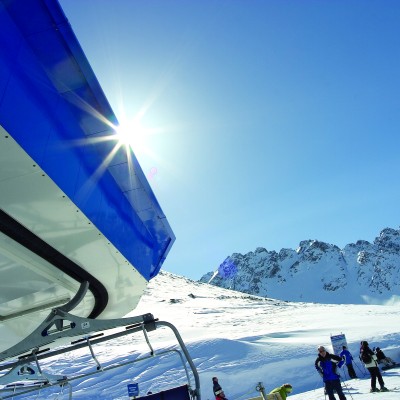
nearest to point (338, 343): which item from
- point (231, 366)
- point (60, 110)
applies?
point (231, 366)

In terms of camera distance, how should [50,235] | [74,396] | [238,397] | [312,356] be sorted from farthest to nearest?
[312,356]
[74,396]
[238,397]
[50,235]

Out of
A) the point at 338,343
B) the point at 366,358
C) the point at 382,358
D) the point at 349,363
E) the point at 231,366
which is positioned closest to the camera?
the point at 366,358

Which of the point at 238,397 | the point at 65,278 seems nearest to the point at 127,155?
the point at 65,278

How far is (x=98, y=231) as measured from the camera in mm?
3701

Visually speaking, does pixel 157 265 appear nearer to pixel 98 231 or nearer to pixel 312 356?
pixel 98 231

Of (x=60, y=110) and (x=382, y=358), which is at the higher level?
(x=60, y=110)

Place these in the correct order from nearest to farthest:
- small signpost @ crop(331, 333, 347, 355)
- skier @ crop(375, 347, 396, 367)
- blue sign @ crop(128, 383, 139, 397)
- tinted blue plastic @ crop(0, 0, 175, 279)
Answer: tinted blue plastic @ crop(0, 0, 175, 279), blue sign @ crop(128, 383, 139, 397), small signpost @ crop(331, 333, 347, 355), skier @ crop(375, 347, 396, 367)

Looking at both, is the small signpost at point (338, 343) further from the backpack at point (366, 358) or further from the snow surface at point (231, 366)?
the backpack at point (366, 358)

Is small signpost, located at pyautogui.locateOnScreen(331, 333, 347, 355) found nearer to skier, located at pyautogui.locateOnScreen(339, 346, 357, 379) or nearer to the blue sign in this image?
skier, located at pyautogui.locateOnScreen(339, 346, 357, 379)

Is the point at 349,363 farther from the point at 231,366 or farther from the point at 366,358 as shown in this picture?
the point at 231,366

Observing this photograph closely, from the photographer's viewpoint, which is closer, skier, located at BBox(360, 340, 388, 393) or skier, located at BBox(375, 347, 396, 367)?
skier, located at BBox(360, 340, 388, 393)

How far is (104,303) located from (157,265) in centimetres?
88

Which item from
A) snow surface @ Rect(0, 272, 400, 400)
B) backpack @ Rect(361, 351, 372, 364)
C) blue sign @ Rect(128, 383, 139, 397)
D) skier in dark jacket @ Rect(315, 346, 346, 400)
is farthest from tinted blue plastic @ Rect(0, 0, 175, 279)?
backpack @ Rect(361, 351, 372, 364)

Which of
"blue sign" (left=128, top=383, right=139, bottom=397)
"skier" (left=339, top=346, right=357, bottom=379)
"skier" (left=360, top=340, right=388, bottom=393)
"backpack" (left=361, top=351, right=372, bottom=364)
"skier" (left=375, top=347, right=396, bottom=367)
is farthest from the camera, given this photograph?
"skier" (left=375, top=347, right=396, bottom=367)
